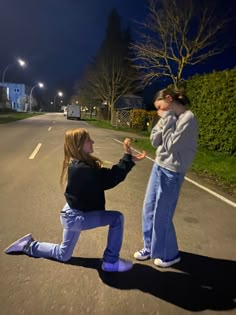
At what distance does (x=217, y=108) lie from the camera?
46.4 ft

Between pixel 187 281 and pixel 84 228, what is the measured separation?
45.8 inches

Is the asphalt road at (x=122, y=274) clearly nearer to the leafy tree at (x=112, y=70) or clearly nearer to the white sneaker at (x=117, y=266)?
the white sneaker at (x=117, y=266)

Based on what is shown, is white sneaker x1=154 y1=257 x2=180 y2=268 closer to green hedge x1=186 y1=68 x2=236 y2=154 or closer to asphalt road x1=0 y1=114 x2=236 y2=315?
asphalt road x1=0 y1=114 x2=236 y2=315

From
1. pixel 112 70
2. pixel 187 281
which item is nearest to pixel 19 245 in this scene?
pixel 187 281

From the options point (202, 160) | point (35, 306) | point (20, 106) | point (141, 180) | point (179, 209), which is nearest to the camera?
point (35, 306)

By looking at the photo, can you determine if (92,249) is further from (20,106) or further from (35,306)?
(20,106)

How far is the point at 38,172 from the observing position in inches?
364

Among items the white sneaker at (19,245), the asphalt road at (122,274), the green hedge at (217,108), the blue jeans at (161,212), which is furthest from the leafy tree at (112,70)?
the blue jeans at (161,212)

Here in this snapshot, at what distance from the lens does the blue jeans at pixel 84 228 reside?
366 cm

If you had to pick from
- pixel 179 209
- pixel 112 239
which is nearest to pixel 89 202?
pixel 112 239

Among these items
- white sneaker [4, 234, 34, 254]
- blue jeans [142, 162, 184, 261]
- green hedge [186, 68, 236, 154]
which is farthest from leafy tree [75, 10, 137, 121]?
blue jeans [142, 162, 184, 261]

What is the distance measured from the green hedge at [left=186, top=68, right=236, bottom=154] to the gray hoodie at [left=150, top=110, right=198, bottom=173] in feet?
32.1

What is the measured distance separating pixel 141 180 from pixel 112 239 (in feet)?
16.8

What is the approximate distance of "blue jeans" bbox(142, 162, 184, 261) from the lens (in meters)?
3.65
